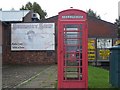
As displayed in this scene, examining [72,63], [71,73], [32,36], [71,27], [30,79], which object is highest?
[32,36]

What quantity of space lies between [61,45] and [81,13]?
4.18 feet

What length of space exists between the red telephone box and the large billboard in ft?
79.0

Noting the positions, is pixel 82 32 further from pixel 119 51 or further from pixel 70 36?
pixel 119 51

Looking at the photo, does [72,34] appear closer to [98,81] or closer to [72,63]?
[72,63]

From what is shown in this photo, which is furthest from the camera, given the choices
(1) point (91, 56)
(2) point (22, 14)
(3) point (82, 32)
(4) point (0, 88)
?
(2) point (22, 14)

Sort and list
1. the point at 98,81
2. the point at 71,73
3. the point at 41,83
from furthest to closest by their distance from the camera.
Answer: the point at 41,83 → the point at 98,81 → the point at 71,73

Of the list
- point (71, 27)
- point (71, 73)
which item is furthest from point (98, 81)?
point (71, 27)

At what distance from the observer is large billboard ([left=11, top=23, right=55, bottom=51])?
121ft

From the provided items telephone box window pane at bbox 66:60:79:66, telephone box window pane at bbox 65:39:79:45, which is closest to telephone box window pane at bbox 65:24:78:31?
telephone box window pane at bbox 65:39:79:45

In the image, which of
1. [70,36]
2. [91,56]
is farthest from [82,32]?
[91,56]

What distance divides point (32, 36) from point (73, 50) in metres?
24.8

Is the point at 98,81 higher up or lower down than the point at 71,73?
lower down

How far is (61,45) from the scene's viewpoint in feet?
40.7

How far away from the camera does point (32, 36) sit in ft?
122
